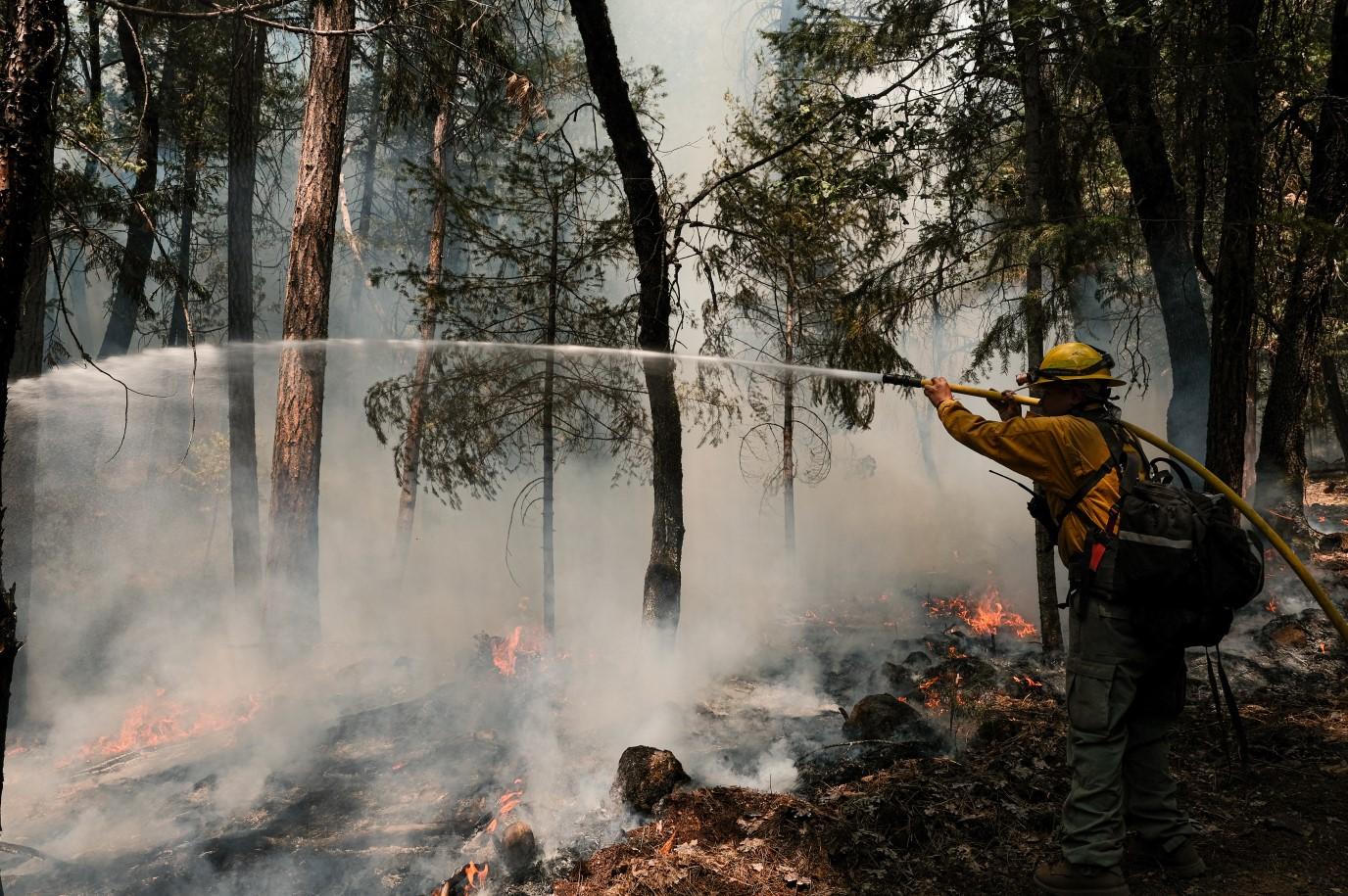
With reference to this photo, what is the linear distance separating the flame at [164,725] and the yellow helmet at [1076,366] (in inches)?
319

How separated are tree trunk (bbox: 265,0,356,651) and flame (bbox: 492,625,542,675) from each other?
263 centimetres

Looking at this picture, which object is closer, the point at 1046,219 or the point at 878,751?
the point at 878,751

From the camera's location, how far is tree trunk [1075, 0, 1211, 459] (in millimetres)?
6363

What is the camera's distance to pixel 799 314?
42.1ft

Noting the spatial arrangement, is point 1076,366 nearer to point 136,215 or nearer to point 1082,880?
point 1082,880

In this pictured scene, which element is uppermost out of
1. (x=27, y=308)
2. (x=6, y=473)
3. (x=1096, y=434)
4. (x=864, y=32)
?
(x=864, y=32)

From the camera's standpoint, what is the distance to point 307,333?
822cm

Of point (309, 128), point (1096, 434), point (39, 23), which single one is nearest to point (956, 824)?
point (1096, 434)

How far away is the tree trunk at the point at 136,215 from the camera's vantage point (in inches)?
366

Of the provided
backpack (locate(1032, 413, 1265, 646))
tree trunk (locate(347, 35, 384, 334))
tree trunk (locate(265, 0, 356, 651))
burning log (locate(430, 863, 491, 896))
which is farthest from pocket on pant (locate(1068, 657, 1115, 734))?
tree trunk (locate(347, 35, 384, 334))

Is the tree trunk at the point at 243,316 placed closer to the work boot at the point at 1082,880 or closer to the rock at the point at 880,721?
the rock at the point at 880,721

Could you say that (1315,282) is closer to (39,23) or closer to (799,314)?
(799,314)

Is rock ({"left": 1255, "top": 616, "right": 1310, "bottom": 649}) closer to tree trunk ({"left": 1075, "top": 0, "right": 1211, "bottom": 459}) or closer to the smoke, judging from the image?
tree trunk ({"left": 1075, "top": 0, "right": 1211, "bottom": 459})

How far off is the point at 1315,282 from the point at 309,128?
10007mm
